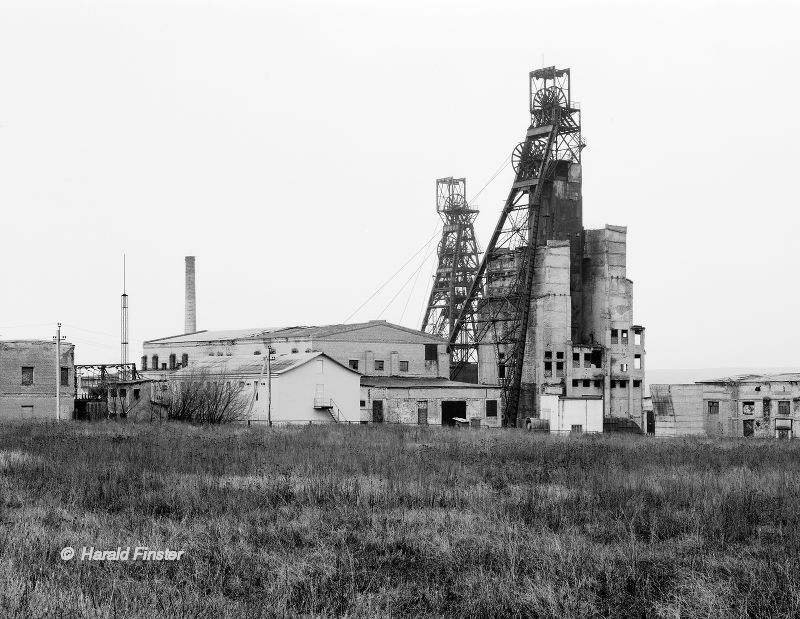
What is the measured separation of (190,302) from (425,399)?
79.5 ft

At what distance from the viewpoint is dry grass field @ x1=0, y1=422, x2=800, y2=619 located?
9188 millimetres

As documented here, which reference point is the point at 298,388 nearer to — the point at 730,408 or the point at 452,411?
the point at 452,411

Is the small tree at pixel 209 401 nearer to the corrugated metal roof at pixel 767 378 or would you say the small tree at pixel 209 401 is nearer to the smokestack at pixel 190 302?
the corrugated metal roof at pixel 767 378

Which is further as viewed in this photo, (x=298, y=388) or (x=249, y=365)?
(x=249, y=365)

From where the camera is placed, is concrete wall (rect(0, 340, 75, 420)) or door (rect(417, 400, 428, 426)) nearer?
concrete wall (rect(0, 340, 75, 420))

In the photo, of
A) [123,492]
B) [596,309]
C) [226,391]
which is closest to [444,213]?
[596,309]

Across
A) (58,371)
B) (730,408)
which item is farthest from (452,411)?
(58,371)

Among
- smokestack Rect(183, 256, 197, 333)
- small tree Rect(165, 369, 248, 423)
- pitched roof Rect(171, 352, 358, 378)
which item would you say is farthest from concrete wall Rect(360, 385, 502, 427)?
smokestack Rect(183, 256, 197, 333)

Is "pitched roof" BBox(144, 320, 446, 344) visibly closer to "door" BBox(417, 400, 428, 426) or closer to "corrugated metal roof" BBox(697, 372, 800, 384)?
"door" BBox(417, 400, 428, 426)

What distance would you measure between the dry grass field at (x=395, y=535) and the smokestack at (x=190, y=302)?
43182mm

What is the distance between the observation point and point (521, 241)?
5609 centimetres

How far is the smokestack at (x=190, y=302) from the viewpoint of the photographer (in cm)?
6344

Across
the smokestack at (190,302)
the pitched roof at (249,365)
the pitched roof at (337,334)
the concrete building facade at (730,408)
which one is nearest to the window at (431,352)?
the pitched roof at (337,334)

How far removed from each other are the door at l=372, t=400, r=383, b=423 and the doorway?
3.44 m
